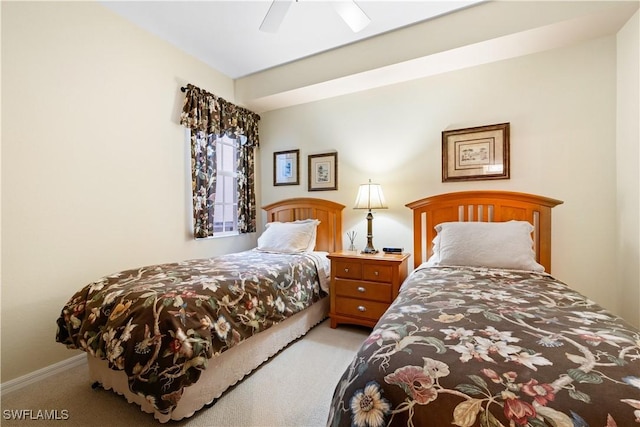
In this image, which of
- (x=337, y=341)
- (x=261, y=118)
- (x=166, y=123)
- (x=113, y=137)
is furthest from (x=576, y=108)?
(x=113, y=137)

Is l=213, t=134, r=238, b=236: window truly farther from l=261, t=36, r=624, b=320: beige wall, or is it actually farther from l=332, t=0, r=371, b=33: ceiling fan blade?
l=332, t=0, r=371, b=33: ceiling fan blade

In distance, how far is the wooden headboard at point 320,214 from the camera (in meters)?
3.23

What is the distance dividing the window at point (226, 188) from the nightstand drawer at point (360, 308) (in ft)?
5.55

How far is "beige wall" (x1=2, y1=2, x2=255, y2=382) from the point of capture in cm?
185

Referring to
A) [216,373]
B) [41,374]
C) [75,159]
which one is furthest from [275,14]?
[41,374]

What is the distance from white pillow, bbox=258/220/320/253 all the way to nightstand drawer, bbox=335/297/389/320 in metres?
0.70

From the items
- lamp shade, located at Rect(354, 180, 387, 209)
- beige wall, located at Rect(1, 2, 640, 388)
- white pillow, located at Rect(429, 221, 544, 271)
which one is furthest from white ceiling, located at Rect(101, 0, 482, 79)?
white pillow, located at Rect(429, 221, 544, 271)

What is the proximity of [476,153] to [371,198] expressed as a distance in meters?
1.06

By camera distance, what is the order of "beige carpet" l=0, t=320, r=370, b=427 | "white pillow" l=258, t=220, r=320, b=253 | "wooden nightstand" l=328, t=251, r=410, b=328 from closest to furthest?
1. "beige carpet" l=0, t=320, r=370, b=427
2. "wooden nightstand" l=328, t=251, r=410, b=328
3. "white pillow" l=258, t=220, r=320, b=253

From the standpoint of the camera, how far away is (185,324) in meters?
1.40

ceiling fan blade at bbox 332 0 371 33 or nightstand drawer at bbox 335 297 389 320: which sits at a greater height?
ceiling fan blade at bbox 332 0 371 33

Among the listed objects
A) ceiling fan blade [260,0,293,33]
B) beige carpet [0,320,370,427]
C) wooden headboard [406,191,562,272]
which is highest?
ceiling fan blade [260,0,293,33]

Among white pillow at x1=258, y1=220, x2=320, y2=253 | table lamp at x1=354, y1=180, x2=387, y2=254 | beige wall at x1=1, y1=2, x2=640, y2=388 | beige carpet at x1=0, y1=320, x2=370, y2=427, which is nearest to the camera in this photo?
beige carpet at x1=0, y1=320, x2=370, y2=427

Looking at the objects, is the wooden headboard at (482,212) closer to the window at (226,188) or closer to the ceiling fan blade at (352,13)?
the ceiling fan blade at (352,13)
